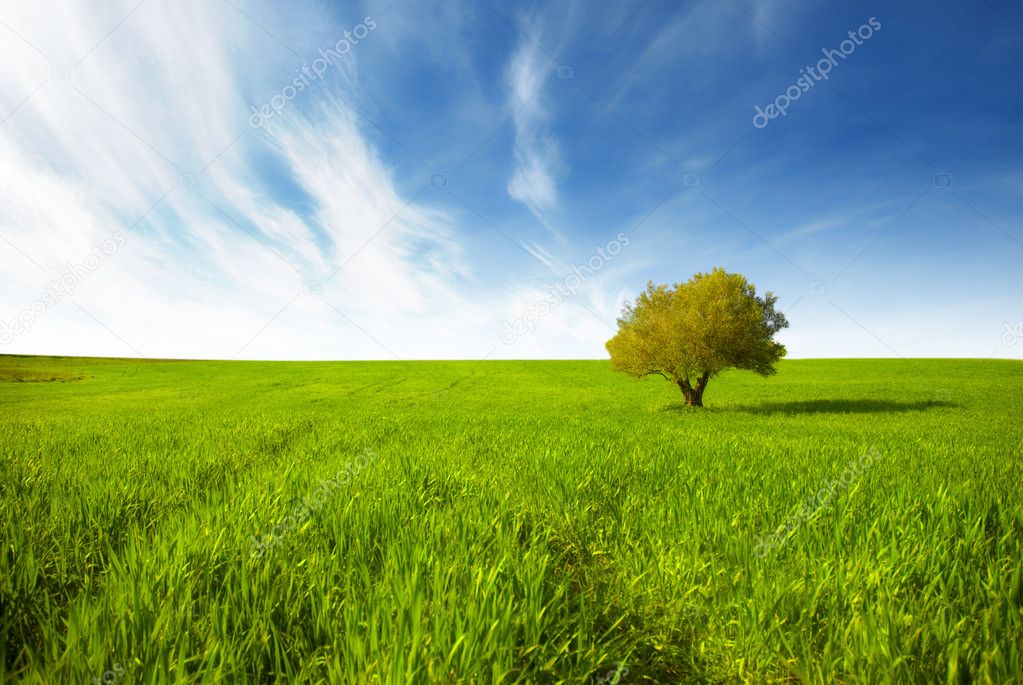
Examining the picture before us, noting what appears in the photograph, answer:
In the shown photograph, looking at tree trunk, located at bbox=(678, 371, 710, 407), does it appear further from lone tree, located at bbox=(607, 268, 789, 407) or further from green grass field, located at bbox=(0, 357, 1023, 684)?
green grass field, located at bbox=(0, 357, 1023, 684)

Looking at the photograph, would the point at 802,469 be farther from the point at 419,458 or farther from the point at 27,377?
the point at 27,377

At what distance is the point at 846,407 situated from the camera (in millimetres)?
24891

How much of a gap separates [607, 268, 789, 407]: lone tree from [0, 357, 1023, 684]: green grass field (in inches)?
681

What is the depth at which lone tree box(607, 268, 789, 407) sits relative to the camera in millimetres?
24016

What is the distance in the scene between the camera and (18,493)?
4789mm

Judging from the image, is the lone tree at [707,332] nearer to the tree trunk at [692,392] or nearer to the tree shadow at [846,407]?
the tree trunk at [692,392]

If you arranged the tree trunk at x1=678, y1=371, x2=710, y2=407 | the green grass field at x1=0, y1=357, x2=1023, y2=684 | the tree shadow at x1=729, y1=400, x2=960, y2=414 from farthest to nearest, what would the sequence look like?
the tree trunk at x1=678, y1=371, x2=710, y2=407
the tree shadow at x1=729, y1=400, x2=960, y2=414
the green grass field at x1=0, y1=357, x2=1023, y2=684

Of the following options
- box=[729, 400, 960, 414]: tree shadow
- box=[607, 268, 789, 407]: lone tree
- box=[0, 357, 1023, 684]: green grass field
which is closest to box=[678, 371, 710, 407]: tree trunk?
box=[607, 268, 789, 407]: lone tree

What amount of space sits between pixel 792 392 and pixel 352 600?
4180 cm

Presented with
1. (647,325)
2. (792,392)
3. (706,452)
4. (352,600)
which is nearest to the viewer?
(352,600)

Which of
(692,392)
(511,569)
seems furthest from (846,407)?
(511,569)

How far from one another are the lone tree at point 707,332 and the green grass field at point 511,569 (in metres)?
17.3

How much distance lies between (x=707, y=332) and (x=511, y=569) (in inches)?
951

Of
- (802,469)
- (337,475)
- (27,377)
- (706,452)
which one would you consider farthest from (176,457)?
(27,377)
